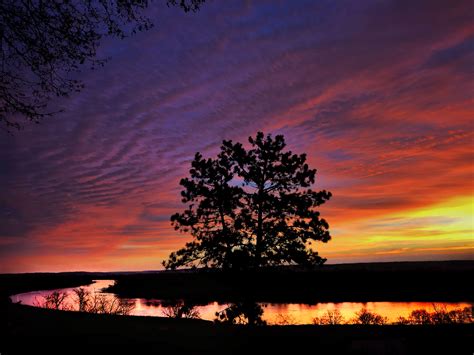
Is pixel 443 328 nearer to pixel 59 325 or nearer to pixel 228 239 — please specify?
pixel 59 325

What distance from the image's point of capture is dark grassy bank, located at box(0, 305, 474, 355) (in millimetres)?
7031

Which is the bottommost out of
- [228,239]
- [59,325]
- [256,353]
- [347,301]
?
[347,301]

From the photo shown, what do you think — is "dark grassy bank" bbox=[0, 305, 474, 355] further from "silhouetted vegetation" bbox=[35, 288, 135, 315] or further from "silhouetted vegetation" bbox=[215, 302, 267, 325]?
"silhouetted vegetation" bbox=[215, 302, 267, 325]

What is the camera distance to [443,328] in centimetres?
865

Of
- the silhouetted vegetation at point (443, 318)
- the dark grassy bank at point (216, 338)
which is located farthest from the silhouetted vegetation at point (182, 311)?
the silhouetted vegetation at point (443, 318)

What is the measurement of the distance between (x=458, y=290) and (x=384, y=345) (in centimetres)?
6115

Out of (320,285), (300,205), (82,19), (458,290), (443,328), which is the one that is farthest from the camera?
(320,285)

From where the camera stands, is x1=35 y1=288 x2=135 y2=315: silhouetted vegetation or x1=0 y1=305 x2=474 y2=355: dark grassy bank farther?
x1=35 y1=288 x2=135 y2=315: silhouetted vegetation

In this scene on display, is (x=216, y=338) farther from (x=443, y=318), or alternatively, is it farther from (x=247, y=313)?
(x=443, y=318)

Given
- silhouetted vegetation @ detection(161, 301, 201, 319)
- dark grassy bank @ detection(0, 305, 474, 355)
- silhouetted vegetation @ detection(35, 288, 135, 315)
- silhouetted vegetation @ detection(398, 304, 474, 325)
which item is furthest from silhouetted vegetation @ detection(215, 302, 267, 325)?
dark grassy bank @ detection(0, 305, 474, 355)

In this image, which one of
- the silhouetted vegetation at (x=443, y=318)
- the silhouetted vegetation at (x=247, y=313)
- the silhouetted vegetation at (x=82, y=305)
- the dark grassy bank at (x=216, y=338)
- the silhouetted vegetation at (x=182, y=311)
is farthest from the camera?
the silhouetted vegetation at (x=82, y=305)

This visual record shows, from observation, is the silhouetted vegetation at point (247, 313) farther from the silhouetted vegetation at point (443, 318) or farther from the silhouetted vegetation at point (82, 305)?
the silhouetted vegetation at point (443, 318)

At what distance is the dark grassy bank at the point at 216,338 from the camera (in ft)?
23.1

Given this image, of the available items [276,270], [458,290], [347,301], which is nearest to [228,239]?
[276,270]
